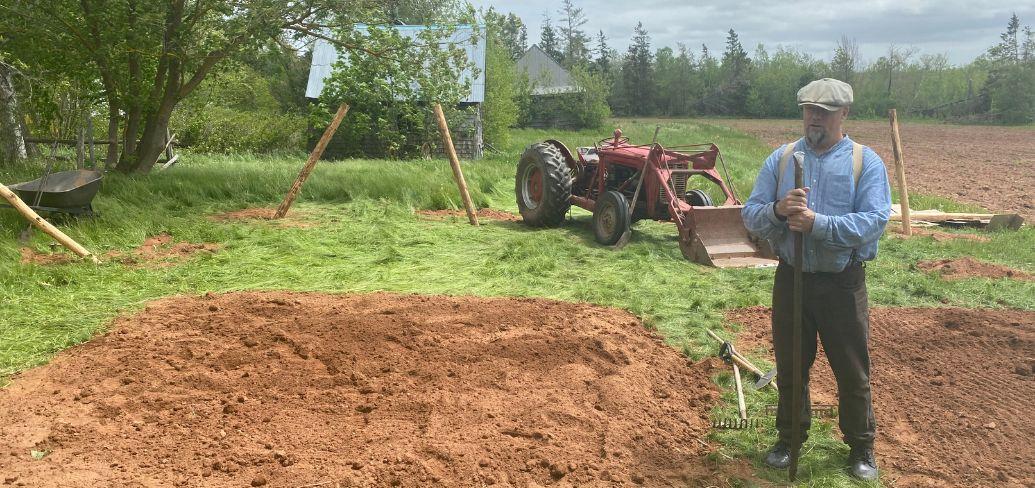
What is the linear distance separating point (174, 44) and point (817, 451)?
1123cm

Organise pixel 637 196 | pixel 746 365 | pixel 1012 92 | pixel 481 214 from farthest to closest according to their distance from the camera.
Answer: pixel 1012 92
pixel 481 214
pixel 637 196
pixel 746 365

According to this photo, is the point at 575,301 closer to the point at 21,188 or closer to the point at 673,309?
the point at 673,309

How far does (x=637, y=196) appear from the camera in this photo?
31.4ft

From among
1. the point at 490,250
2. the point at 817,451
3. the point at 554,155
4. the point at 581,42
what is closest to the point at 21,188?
the point at 490,250

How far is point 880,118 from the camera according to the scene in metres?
56.1

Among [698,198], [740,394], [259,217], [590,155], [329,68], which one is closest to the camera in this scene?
[740,394]

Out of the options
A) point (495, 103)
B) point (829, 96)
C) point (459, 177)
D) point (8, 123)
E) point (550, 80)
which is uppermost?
point (550, 80)

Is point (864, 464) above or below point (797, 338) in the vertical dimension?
below

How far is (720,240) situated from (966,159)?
844 inches

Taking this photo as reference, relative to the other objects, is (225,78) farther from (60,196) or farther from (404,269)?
(404,269)

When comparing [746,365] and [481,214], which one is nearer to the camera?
[746,365]

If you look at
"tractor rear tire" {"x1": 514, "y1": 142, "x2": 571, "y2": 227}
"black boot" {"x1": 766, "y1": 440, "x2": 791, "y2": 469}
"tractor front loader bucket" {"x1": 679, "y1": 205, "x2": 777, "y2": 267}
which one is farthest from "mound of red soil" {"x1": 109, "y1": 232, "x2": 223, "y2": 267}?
"black boot" {"x1": 766, "y1": 440, "x2": 791, "y2": 469}

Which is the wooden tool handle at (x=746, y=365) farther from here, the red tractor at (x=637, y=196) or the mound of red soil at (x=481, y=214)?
the mound of red soil at (x=481, y=214)

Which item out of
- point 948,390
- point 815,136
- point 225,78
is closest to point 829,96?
point 815,136
